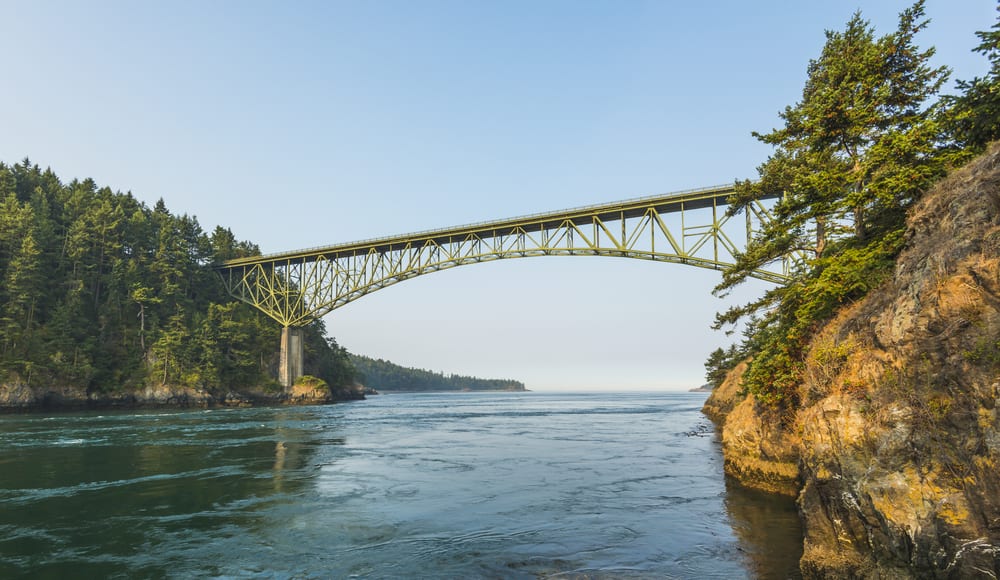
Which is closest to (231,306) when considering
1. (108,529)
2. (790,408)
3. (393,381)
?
(108,529)

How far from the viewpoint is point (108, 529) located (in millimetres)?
10000

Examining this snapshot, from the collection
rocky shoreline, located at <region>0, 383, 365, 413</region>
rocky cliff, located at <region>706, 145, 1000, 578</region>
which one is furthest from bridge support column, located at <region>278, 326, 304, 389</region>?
rocky cliff, located at <region>706, 145, 1000, 578</region>

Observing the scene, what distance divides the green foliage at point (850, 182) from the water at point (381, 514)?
4230 mm

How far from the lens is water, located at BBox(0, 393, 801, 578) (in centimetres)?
804

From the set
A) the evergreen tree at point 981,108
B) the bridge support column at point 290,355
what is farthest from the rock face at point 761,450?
the bridge support column at point 290,355

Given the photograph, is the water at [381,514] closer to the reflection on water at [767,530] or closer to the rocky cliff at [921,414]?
the reflection on water at [767,530]

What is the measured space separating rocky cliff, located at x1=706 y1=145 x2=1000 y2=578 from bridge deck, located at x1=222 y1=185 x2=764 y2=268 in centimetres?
3195

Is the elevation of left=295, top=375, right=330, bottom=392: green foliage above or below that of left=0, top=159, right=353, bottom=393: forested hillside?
below

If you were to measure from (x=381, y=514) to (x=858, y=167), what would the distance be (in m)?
12.6

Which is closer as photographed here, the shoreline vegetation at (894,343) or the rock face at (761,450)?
the shoreline vegetation at (894,343)

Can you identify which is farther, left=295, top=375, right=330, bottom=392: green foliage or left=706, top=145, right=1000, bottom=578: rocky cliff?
left=295, top=375, right=330, bottom=392: green foliage

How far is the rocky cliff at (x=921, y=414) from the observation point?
17.0 feet

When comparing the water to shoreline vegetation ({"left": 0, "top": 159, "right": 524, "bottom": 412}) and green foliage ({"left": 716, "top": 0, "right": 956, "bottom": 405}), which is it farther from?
shoreline vegetation ({"left": 0, "top": 159, "right": 524, "bottom": 412})

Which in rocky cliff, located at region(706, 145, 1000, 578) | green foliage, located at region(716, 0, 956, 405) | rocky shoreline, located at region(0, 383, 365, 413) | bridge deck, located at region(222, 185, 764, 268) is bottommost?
rocky shoreline, located at region(0, 383, 365, 413)
